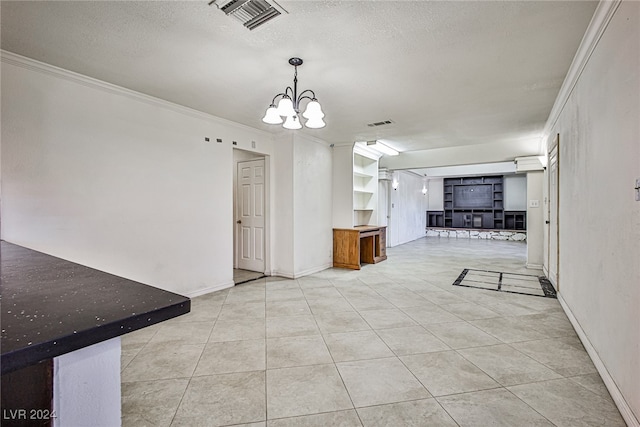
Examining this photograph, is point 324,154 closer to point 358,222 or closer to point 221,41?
point 358,222

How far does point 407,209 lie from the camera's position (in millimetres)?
10773

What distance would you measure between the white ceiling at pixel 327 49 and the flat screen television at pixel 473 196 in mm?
8759

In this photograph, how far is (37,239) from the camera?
277 cm

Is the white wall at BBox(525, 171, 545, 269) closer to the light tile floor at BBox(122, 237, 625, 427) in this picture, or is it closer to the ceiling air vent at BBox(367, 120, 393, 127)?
the light tile floor at BBox(122, 237, 625, 427)

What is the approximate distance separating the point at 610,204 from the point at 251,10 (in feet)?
8.84

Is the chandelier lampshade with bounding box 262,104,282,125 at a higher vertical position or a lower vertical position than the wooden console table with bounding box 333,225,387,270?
higher

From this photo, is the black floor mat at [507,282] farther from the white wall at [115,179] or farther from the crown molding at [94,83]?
the crown molding at [94,83]

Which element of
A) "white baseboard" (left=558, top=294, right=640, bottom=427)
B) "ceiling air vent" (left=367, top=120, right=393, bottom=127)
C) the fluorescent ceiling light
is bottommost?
"white baseboard" (left=558, top=294, right=640, bottom=427)

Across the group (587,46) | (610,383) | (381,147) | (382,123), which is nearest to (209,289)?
(382,123)

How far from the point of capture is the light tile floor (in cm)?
183

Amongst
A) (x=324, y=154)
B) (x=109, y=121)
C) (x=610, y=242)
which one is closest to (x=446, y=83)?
(x=610, y=242)

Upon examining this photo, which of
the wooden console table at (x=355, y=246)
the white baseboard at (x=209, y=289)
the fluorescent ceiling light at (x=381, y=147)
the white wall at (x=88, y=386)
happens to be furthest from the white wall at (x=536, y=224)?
the white wall at (x=88, y=386)

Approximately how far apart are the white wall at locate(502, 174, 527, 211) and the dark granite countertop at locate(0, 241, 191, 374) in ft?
42.9

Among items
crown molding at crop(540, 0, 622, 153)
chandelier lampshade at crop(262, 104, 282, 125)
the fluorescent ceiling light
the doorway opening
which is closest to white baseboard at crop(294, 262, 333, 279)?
the doorway opening
